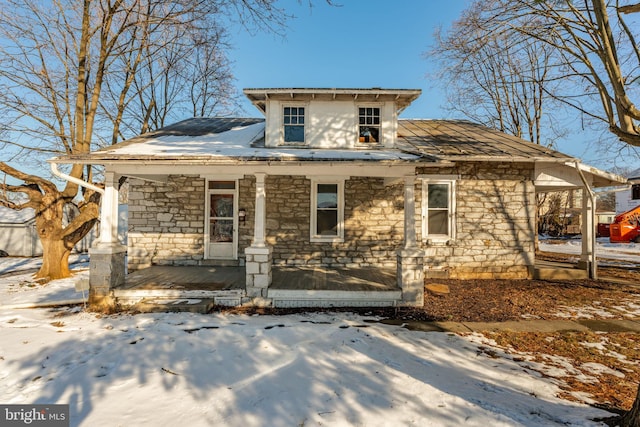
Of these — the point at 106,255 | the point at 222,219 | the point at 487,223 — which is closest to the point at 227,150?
the point at 222,219

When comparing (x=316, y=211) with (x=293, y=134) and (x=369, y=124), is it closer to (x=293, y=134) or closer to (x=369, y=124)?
(x=293, y=134)

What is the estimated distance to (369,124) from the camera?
25.2 feet

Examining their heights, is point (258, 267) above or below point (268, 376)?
above

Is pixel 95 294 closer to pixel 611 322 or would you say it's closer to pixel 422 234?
pixel 422 234

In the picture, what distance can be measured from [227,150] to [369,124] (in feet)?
11.8

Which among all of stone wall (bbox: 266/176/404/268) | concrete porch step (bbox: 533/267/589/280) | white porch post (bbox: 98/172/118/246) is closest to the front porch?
white porch post (bbox: 98/172/118/246)

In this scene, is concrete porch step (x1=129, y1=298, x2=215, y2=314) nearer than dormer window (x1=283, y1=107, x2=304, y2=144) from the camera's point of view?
Yes

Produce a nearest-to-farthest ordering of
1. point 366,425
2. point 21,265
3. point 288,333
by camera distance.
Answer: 1. point 366,425
2. point 288,333
3. point 21,265

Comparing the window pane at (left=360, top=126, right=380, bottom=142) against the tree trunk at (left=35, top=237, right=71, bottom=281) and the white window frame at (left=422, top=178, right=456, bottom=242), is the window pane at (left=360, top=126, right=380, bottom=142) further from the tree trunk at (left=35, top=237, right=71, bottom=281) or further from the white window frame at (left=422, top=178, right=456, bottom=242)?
the tree trunk at (left=35, top=237, right=71, bottom=281)

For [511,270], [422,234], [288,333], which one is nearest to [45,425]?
[288,333]

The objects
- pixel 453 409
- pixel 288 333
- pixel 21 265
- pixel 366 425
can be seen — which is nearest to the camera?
pixel 366 425

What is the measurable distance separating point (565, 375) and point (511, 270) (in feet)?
17.5

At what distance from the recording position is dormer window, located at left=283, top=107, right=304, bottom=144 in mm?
7664

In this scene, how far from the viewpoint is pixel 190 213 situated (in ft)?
27.3
